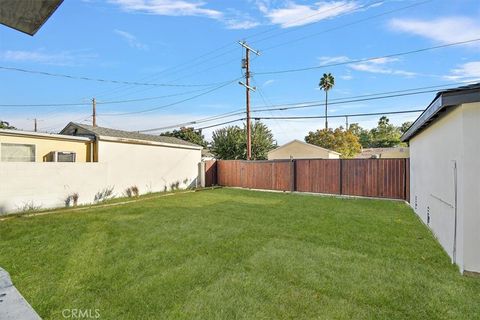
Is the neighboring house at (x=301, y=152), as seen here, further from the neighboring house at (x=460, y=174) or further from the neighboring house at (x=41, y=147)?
the neighboring house at (x=460, y=174)

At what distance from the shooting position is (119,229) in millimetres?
6070

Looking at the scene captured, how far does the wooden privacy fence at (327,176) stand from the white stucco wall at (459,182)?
18.4 ft

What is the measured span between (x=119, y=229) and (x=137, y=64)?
11.8m

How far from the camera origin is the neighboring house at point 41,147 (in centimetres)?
822

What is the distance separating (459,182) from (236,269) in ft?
11.4

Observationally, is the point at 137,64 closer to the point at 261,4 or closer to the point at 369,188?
the point at 261,4

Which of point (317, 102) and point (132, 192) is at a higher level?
point (317, 102)

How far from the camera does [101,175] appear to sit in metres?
10.5

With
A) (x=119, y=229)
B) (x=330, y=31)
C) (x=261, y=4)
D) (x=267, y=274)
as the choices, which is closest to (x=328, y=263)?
(x=267, y=274)

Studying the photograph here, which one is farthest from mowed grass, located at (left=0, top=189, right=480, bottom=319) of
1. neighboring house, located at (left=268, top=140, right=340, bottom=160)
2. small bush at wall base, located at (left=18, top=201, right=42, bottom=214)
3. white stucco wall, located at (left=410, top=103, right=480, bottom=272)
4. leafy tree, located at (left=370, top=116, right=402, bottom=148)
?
leafy tree, located at (left=370, top=116, right=402, bottom=148)

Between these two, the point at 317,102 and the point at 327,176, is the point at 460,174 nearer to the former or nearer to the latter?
the point at 327,176

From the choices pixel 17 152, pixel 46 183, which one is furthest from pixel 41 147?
pixel 46 183

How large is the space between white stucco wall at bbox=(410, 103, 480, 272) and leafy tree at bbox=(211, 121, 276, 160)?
19302mm

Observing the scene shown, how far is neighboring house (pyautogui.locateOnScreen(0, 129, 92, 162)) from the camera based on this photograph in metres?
8.22
